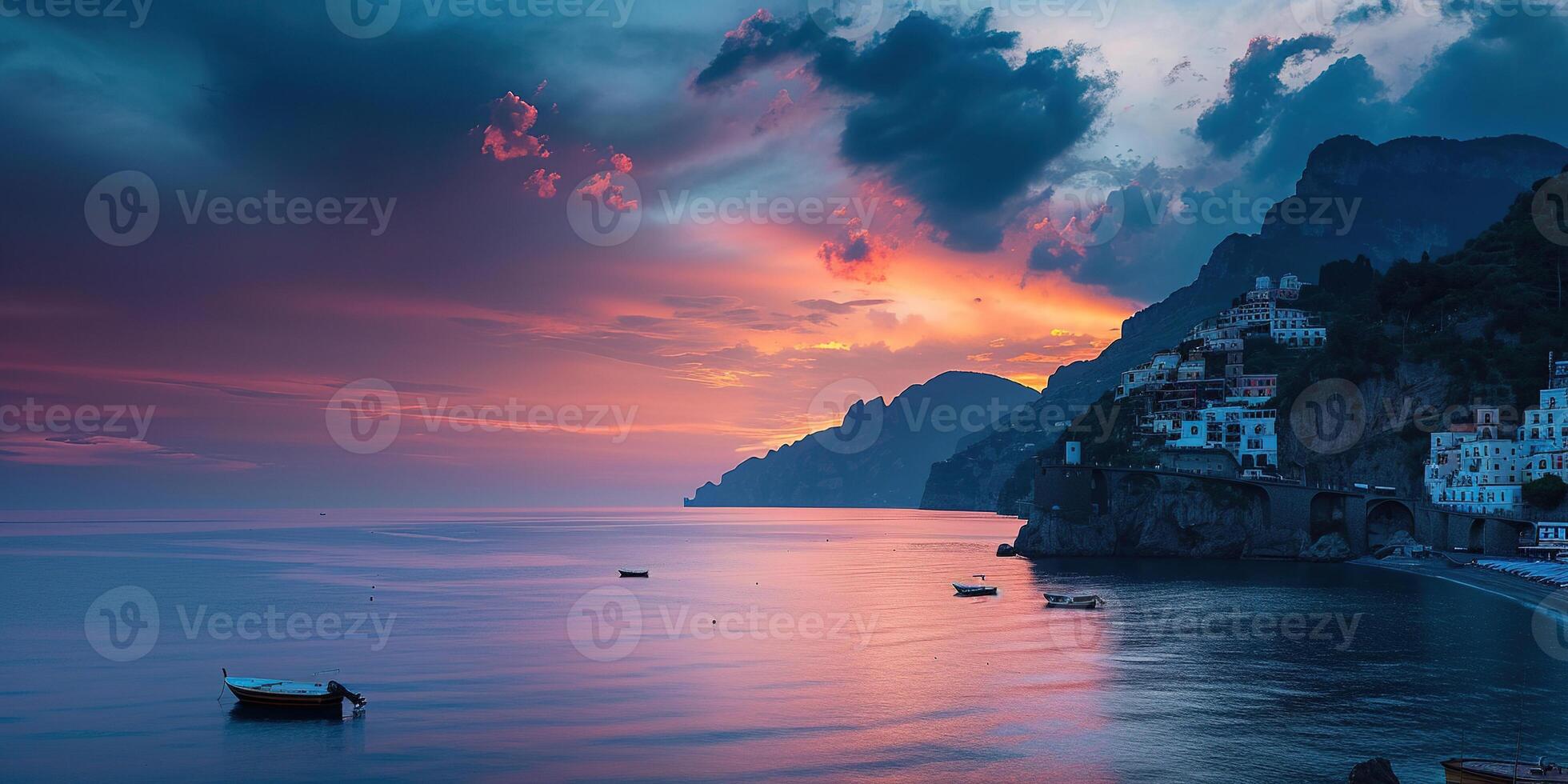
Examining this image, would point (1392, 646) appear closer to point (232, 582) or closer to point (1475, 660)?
point (1475, 660)

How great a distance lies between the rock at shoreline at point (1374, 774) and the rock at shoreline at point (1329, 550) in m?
122

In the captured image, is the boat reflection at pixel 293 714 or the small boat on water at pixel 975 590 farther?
the small boat on water at pixel 975 590

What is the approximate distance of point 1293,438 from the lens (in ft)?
559

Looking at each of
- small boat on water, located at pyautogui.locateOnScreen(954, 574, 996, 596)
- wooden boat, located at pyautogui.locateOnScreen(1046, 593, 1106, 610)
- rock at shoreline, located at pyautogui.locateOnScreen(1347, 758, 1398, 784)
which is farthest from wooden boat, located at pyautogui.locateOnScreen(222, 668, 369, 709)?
small boat on water, located at pyautogui.locateOnScreen(954, 574, 996, 596)

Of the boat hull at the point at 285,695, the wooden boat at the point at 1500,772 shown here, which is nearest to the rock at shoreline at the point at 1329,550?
the wooden boat at the point at 1500,772

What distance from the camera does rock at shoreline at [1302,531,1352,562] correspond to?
147625 millimetres

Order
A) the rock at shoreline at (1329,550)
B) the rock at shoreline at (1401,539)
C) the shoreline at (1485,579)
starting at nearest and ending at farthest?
the shoreline at (1485,579)
the rock at shoreline at (1401,539)
the rock at shoreline at (1329,550)

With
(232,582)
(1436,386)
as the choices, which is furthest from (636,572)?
(1436,386)

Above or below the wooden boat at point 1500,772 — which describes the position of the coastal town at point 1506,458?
above

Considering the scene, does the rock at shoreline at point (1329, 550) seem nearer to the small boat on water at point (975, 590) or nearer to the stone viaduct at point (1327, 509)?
the stone viaduct at point (1327, 509)

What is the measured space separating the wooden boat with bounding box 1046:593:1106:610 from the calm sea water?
8.41 ft

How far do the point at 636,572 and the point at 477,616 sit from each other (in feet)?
152

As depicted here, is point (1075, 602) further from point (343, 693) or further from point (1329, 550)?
point (343, 693)

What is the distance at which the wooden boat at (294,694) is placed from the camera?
188 feet
